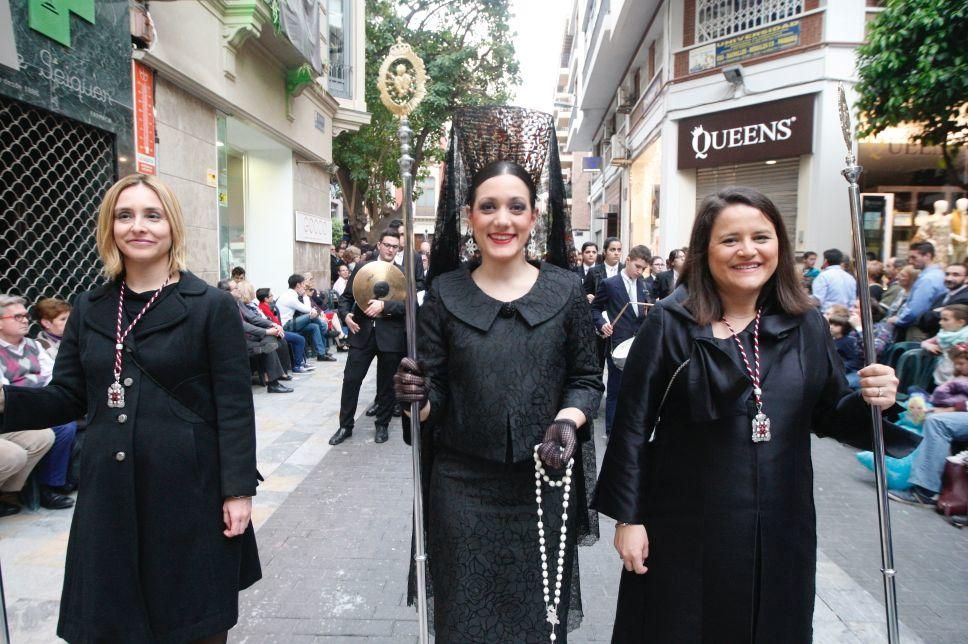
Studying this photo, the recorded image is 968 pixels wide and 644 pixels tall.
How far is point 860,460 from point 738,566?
468 centimetres

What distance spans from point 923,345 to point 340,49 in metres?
13.0

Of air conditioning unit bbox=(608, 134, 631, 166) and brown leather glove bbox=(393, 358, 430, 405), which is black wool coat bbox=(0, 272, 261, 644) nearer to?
brown leather glove bbox=(393, 358, 430, 405)

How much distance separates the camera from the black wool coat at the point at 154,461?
214 centimetres

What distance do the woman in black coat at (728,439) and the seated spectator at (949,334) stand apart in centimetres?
450

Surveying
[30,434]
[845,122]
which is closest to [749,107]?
[845,122]

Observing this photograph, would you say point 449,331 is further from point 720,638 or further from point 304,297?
point 304,297

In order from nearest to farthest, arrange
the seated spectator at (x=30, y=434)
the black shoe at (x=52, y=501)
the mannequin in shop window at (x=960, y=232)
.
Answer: the seated spectator at (x=30, y=434)
the black shoe at (x=52, y=501)
the mannequin in shop window at (x=960, y=232)

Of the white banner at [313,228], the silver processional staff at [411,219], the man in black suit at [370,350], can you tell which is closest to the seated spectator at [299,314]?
the white banner at [313,228]

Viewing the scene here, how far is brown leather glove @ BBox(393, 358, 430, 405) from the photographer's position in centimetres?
216

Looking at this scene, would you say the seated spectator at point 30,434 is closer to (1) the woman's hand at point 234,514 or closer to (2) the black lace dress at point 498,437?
(1) the woman's hand at point 234,514

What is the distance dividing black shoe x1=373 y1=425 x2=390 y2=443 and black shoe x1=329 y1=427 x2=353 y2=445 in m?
0.27

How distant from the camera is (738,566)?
205cm

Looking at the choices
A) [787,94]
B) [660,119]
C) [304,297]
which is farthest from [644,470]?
[660,119]

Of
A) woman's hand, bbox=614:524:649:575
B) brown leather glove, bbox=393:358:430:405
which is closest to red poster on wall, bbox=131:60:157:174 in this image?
brown leather glove, bbox=393:358:430:405
